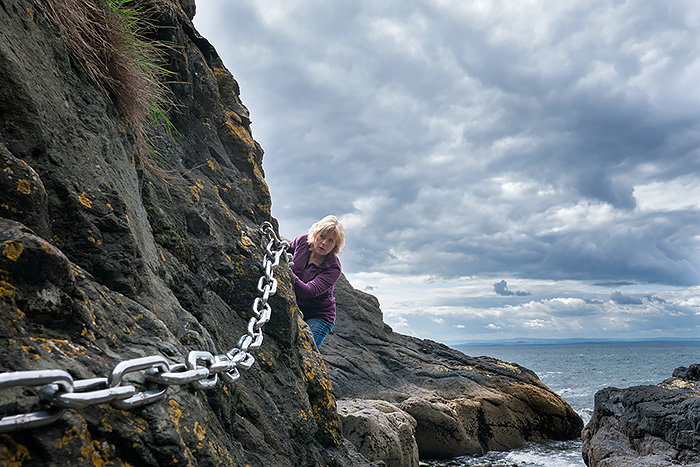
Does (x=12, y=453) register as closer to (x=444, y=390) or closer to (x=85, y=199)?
(x=85, y=199)

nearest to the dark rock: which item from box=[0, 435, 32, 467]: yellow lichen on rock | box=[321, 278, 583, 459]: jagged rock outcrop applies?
box=[321, 278, 583, 459]: jagged rock outcrop

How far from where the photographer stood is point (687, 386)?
11.6 m

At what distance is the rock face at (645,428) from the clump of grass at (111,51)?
10492 millimetres

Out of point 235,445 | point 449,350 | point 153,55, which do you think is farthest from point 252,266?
point 449,350

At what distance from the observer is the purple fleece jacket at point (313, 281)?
5691 mm

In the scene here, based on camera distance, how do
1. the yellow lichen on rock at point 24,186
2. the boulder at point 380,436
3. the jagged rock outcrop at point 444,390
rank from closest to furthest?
the yellow lichen on rock at point 24,186
the boulder at point 380,436
the jagged rock outcrop at point 444,390

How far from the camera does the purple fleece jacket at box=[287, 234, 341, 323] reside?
5.69 metres

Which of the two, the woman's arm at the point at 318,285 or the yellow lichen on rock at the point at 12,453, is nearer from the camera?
→ the yellow lichen on rock at the point at 12,453

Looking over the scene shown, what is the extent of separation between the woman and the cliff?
0.68m

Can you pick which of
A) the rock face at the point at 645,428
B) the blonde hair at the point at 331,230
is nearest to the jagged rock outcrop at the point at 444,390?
the rock face at the point at 645,428

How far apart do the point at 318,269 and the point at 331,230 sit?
22.1 inches

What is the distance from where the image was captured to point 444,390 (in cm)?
1659

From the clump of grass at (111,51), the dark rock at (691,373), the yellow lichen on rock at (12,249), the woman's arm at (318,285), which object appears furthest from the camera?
the dark rock at (691,373)

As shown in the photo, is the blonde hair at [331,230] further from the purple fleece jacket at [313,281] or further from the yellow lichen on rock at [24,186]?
the yellow lichen on rock at [24,186]
